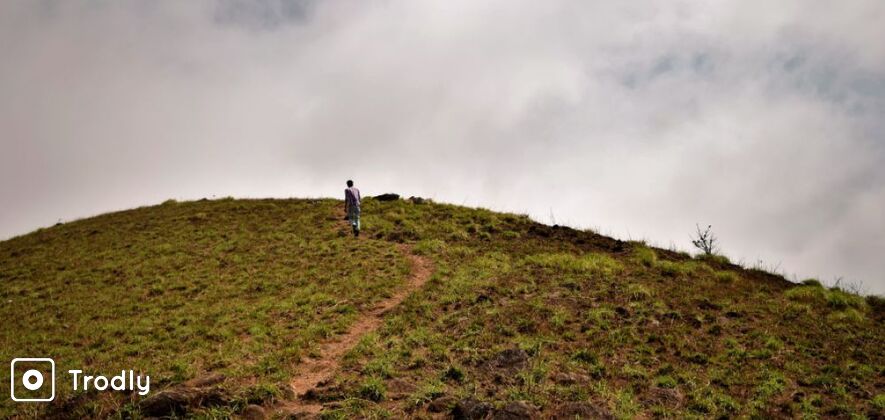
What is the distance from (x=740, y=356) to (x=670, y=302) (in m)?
4.26

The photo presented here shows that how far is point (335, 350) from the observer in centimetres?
1769

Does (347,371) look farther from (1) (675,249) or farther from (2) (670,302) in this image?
(1) (675,249)

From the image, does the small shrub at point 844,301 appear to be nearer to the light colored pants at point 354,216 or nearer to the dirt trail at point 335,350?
the dirt trail at point 335,350

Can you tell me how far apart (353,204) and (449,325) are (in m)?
12.8

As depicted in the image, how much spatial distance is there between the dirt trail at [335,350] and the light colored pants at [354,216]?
6.54 metres

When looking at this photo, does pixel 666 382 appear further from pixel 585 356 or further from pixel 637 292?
pixel 637 292

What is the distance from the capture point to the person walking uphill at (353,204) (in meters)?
29.7

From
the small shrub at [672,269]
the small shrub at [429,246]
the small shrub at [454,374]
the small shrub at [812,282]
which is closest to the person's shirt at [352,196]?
the small shrub at [429,246]

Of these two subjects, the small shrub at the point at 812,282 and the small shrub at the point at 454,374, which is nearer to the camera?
the small shrub at the point at 454,374

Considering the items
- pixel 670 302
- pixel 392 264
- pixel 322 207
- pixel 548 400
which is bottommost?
pixel 548 400

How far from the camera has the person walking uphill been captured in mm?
29725

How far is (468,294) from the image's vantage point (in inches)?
857

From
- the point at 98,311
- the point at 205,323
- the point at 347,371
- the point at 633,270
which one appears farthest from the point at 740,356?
the point at 98,311

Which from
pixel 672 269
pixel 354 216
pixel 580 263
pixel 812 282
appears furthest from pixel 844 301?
pixel 354 216
